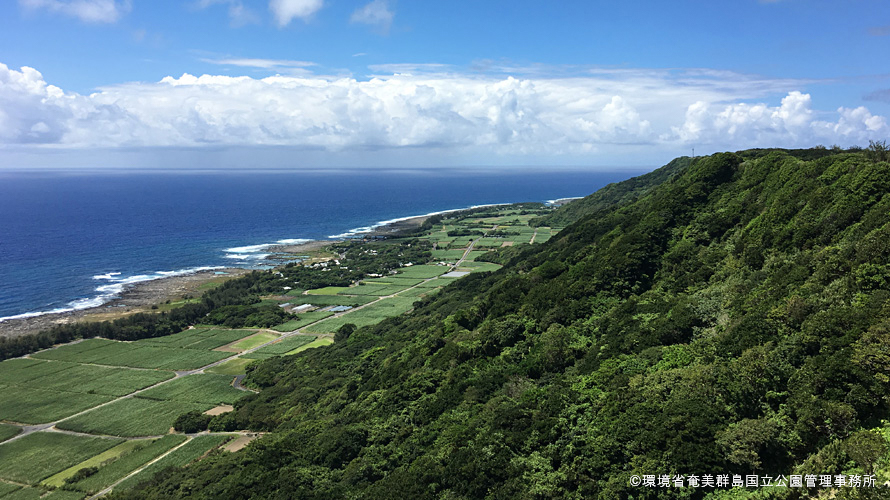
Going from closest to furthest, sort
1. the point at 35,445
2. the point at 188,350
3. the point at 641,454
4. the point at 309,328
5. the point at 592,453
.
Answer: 1. the point at 641,454
2. the point at 592,453
3. the point at 35,445
4. the point at 188,350
5. the point at 309,328

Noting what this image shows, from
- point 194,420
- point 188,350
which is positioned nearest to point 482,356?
point 194,420

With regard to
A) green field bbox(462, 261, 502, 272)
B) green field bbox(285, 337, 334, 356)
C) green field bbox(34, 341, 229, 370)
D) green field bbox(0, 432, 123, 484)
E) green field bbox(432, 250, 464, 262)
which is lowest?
green field bbox(0, 432, 123, 484)

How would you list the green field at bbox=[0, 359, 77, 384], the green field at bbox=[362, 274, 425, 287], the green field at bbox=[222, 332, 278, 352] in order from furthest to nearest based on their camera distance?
the green field at bbox=[362, 274, 425, 287], the green field at bbox=[222, 332, 278, 352], the green field at bbox=[0, 359, 77, 384]

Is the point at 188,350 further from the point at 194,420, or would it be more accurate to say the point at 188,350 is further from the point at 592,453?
the point at 592,453

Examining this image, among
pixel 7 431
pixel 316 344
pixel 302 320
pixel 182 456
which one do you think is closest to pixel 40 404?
pixel 7 431

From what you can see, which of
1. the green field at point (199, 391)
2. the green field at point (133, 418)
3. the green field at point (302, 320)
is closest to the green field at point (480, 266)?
the green field at point (302, 320)

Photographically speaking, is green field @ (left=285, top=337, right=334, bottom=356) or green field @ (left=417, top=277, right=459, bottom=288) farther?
green field @ (left=417, top=277, right=459, bottom=288)

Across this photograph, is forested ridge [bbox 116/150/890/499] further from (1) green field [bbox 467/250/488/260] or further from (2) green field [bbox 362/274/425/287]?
(1) green field [bbox 467/250/488/260]

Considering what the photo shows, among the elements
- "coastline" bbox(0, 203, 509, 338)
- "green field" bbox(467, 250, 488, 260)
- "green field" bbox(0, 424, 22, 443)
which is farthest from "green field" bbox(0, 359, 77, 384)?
"green field" bbox(467, 250, 488, 260)
